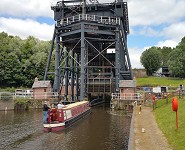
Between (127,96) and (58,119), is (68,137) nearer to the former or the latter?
(58,119)

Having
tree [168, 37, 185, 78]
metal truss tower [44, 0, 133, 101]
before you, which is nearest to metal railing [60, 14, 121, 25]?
metal truss tower [44, 0, 133, 101]

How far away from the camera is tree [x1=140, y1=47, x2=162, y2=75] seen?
130750mm

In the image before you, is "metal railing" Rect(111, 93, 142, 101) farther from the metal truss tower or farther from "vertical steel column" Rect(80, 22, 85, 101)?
"vertical steel column" Rect(80, 22, 85, 101)

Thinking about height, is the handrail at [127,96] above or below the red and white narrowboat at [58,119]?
above

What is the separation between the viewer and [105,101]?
207 feet

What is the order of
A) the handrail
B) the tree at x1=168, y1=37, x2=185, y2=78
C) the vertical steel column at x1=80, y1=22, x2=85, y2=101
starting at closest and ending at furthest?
the handrail < the vertical steel column at x1=80, y1=22, x2=85, y2=101 < the tree at x1=168, y1=37, x2=185, y2=78

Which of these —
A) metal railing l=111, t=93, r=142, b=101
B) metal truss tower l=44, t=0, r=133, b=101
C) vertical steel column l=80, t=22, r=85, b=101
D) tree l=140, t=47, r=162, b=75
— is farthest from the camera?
tree l=140, t=47, r=162, b=75

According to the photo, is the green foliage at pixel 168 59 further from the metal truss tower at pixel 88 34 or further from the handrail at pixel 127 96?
the handrail at pixel 127 96

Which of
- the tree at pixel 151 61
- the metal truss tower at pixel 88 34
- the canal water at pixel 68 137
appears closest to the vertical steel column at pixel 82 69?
the metal truss tower at pixel 88 34

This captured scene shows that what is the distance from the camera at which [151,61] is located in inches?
5207

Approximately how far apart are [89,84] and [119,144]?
102ft

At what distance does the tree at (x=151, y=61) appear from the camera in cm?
13075

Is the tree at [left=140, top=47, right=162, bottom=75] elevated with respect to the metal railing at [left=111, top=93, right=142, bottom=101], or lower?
elevated

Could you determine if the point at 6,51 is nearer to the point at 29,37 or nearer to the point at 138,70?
the point at 29,37
